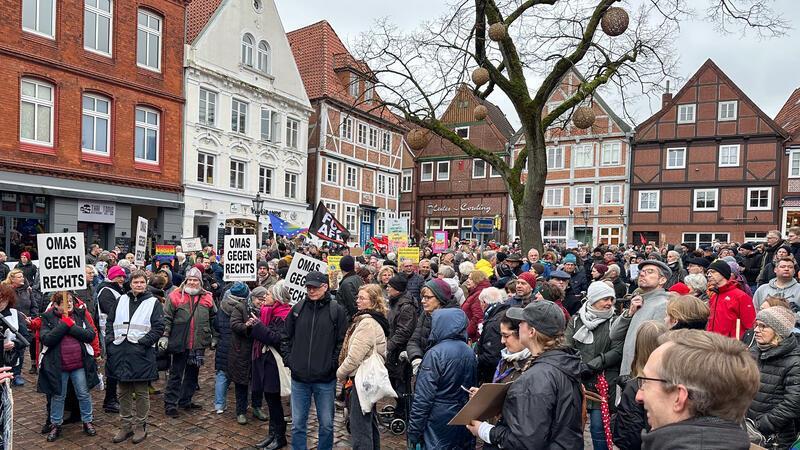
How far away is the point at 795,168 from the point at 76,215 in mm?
37450

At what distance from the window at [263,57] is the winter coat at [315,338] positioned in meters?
22.7

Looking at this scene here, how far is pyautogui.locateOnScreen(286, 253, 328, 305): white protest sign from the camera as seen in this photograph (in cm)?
587

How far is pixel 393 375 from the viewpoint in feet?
19.7

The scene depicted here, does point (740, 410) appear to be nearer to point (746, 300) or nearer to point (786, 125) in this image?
point (746, 300)

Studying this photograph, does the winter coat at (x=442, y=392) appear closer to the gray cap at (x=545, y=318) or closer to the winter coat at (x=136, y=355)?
the gray cap at (x=545, y=318)

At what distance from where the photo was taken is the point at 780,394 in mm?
3723

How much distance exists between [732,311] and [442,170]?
117 ft

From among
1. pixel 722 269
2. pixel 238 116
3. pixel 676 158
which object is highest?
pixel 238 116

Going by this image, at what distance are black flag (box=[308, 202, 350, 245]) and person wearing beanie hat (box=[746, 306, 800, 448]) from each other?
1308 cm

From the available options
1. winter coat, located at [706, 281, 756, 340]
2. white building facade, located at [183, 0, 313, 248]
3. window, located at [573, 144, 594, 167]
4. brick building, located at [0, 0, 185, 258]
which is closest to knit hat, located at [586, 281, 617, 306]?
winter coat, located at [706, 281, 756, 340]

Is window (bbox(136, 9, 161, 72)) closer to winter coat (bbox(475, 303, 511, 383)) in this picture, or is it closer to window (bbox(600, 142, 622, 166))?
winter coat (bbox(475, 303, 511, 383))

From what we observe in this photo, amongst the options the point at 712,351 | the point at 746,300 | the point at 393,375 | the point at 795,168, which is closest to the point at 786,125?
the point at 795,168

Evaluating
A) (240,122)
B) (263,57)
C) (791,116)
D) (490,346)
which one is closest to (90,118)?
(240,122)

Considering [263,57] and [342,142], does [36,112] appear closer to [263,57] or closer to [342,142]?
[263,57]
